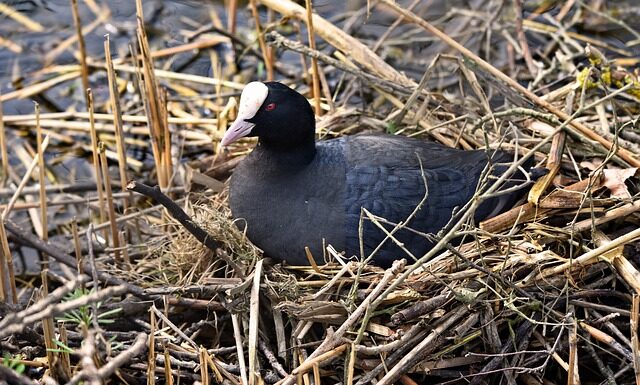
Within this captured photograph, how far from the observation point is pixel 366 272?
347 cm

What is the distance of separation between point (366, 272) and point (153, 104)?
1168 mm

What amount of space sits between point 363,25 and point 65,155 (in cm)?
176

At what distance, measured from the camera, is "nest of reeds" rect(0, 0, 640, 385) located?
318 cm

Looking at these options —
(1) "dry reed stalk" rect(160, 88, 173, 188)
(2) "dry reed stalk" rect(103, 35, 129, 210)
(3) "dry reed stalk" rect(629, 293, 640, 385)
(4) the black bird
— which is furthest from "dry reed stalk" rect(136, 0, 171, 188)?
(3) "dry reed stalk" rect(629, 293, 640, 385)

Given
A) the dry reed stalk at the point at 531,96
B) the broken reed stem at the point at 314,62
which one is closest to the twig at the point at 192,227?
the broken reed stem at the point at 314,62

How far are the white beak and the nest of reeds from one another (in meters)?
0.32

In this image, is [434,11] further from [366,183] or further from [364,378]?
[364,378]

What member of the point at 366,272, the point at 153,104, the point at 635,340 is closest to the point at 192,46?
the point at 153,104

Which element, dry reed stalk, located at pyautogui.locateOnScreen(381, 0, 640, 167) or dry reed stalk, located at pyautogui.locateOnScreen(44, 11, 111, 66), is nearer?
dry reed stalk, located at pyautogui.locateOnScreen(381, 0, 640, 167)

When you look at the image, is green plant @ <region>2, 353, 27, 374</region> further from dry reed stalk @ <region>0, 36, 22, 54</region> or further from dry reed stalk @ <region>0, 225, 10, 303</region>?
dry reed stalk @ <region>0, 36, 22, 54</region>

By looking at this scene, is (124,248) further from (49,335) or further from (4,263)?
(49,335)

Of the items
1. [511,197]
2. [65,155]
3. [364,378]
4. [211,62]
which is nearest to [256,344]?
[364,378]

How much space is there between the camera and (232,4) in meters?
5.29

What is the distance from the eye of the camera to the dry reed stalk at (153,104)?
3840 mm
